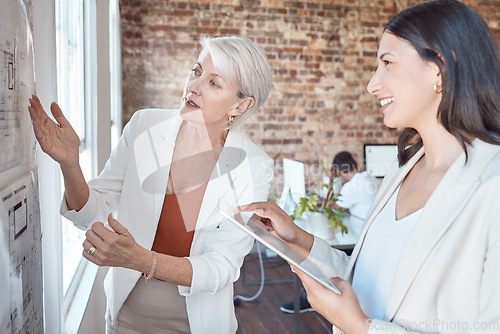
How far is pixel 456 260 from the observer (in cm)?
88

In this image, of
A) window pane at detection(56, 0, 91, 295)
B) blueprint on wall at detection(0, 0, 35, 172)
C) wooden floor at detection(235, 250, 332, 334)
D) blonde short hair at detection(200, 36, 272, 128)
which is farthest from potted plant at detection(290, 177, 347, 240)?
blueprint on wall at detection(0, 0, 35, 172)

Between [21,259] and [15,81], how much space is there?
0.99 ft

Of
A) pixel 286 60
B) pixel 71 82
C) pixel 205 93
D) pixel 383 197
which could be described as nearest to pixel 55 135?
pixel 205 93

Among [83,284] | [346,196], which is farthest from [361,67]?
[83,284]

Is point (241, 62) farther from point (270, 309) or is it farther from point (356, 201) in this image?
point (270, 309)

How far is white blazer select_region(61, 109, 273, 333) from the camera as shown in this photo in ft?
4.65

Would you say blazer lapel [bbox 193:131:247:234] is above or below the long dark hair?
below

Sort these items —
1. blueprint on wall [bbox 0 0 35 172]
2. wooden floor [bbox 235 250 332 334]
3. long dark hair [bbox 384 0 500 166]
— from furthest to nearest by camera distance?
wooden floor [bbox 235 250 332 334] → long dark hair [bbox 384 0 500 166] → blueprint on wall [bbox 0 0 35 172]

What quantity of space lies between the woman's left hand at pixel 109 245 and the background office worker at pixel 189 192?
33cm

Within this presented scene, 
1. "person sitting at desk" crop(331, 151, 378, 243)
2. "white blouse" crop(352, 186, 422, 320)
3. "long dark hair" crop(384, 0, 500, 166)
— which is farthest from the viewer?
"person sitting at desk" crop(331, 151, 378, 243)

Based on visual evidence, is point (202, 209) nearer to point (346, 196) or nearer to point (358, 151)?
point (346, 196)

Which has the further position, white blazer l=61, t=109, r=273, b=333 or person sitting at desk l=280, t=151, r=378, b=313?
person sitting at desk l=280, t=151, r=378, b=313

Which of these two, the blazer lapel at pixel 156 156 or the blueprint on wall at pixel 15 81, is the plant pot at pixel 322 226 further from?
the blueprint on wall at pixel 15 81

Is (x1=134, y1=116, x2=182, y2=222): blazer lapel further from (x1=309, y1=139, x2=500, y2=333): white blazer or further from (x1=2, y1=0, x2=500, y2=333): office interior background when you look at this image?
(x1=2, y1=0, x2=500, y2=333): office interior background
